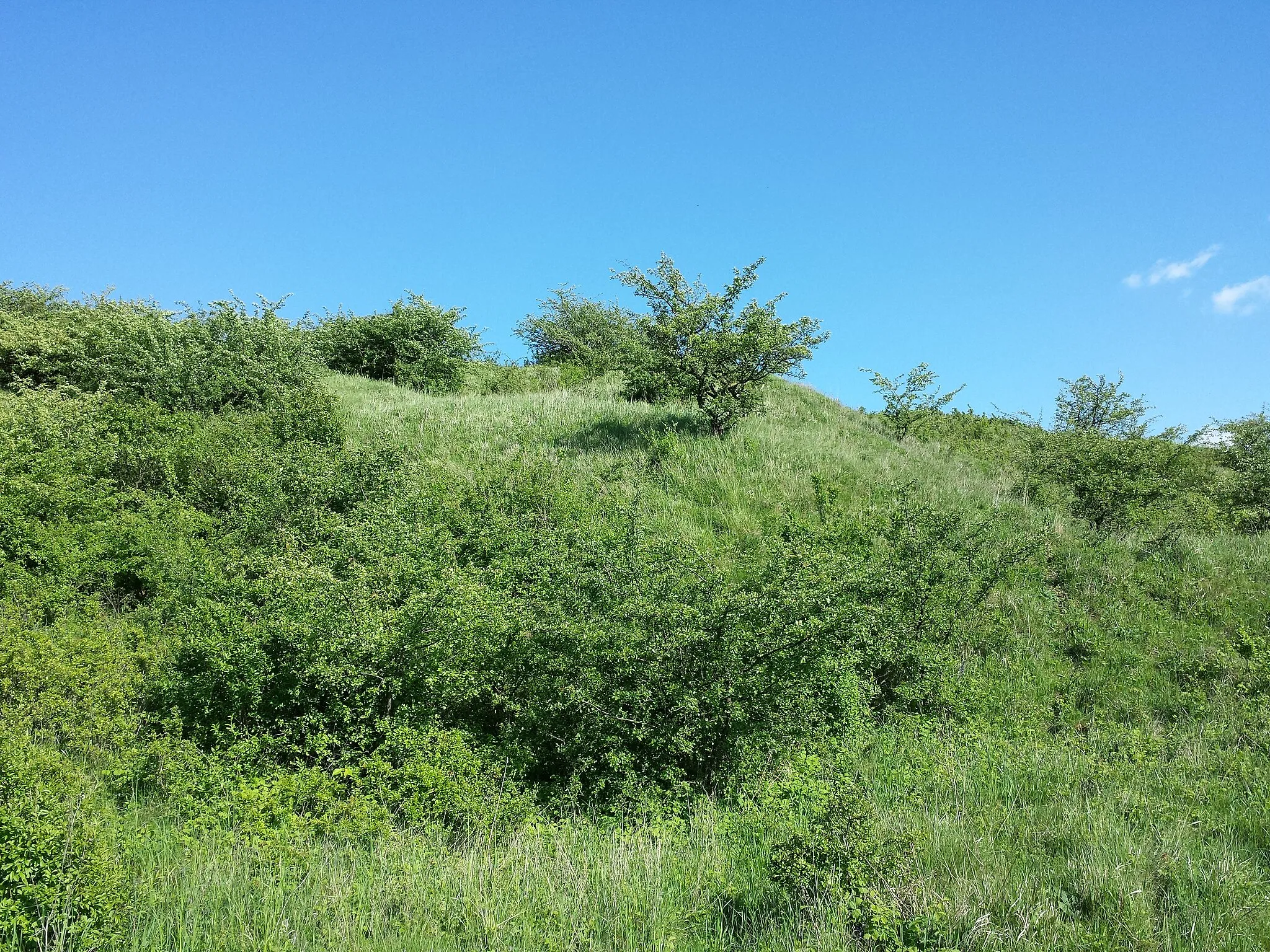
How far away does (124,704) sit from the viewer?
24.2 feet

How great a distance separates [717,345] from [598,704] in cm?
979

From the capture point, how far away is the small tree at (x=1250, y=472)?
16.5 metres

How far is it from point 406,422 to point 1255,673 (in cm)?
1695

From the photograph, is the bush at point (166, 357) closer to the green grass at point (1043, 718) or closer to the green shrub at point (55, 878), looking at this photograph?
the green grass at point (1043, 718)

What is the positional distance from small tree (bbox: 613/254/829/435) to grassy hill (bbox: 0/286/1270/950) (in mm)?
1782

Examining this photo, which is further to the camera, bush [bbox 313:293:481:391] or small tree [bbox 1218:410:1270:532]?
bush [bbox 313:293:481:391]

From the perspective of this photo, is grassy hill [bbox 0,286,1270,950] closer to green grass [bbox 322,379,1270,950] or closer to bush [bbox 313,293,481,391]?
green grass [bbox 322,379,1270,950]

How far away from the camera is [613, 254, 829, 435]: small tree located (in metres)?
14.9

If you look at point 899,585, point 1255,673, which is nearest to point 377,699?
point 899,585

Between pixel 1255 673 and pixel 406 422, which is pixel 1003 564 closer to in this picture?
pixel 1255 673

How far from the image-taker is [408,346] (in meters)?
25.0

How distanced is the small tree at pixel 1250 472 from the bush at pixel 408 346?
2369 centimetres

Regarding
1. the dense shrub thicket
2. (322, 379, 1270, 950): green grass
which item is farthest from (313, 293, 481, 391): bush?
the dense shrub thicket

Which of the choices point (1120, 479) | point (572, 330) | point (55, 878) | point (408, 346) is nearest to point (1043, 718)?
point (1120, 479)
